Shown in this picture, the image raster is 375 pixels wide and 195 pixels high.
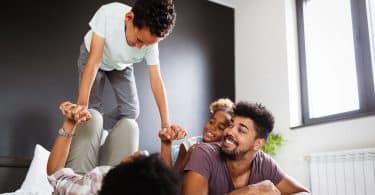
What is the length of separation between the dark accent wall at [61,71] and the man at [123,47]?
1093mm

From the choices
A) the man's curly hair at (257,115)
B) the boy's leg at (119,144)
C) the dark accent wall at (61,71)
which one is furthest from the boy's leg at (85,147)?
the dark accent wall at (61,71)

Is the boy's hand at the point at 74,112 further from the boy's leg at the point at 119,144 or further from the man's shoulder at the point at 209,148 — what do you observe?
the man's shoulder at the point at 209,148

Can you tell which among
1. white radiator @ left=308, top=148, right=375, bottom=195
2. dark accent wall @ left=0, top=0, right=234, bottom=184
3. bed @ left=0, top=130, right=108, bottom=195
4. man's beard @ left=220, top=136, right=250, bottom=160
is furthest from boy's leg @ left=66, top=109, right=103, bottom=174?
white radiator @ left=308, top=148, right=375, bottom=195

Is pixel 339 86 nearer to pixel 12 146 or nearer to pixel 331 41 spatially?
pixel 331 41

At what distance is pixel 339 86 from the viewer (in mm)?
3113

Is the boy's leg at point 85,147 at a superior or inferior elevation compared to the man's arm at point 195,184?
superior

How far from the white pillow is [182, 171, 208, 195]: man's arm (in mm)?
1016

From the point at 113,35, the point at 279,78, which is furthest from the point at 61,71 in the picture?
the point at 279,78

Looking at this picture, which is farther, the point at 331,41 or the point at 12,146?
the point at 331,41

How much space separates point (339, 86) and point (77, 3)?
2.33 metres

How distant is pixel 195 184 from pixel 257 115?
0.54 m

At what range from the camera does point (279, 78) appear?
353 centimetres

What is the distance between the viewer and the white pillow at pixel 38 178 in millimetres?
2109

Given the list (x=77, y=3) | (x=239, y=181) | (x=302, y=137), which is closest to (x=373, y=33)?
(x=302, y=137)
